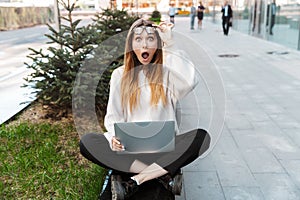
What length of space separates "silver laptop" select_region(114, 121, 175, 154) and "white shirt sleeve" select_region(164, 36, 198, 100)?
327 mm

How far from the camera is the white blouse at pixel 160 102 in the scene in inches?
97.2

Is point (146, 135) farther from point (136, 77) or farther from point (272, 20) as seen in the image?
point (272, 20)

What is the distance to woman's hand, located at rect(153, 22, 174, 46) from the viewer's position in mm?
2479

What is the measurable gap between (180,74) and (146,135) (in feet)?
1.73

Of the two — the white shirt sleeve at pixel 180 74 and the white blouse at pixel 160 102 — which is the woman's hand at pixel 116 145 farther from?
the white shirt sleeve at pixel 180 74

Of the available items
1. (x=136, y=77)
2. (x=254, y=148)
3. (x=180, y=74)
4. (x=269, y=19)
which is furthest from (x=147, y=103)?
(x=269, y=19)

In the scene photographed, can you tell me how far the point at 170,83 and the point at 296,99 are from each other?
13.2ft

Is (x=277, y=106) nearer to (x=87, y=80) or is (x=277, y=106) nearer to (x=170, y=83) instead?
(x=87, y=80)

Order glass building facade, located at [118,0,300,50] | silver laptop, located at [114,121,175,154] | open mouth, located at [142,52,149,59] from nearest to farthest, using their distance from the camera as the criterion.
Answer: silver laptop, located at [114,121,175,154] < open mouth, located at [142,52,149,59] < glass building facade, located at [118,0,300,50]

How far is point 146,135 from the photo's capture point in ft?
7.52

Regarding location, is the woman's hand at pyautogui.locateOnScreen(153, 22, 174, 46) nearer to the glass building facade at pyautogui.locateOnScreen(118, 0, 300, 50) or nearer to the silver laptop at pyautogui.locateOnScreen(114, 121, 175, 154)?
the silver laptop at pyautogui.locateOnScreen(114, 121, 175, 154)

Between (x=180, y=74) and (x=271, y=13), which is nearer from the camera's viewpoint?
(x=180, y=74)

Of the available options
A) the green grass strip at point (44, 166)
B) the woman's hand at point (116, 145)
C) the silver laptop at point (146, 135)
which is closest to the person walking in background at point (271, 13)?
the green grass strip at point (44, 166)

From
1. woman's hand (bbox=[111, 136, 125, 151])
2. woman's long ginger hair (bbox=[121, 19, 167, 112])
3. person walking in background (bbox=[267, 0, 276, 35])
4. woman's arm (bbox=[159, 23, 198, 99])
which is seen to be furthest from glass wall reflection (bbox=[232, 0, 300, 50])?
woman's hand (bbox=[111, 136, 125, 151])
